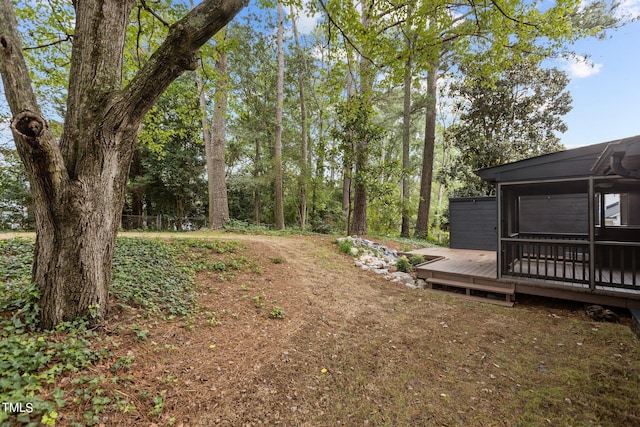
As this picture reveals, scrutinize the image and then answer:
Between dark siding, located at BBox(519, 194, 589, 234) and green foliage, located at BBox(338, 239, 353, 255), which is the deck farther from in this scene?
dark siding, located at BBox(519, 194, 589, 234)

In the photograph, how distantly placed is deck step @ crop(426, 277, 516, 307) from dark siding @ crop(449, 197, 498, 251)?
15.1 ft

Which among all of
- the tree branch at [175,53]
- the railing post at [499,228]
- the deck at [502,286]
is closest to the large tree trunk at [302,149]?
the deck at [502,286]

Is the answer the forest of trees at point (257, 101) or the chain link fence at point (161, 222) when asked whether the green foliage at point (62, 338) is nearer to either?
the forest of trees at point (257, 101)

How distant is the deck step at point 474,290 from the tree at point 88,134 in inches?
222

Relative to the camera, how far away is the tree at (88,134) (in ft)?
7.30

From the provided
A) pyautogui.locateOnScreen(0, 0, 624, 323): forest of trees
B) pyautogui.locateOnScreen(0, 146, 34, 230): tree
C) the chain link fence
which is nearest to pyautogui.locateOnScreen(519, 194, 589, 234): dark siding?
Result: pyautogui.locateOnScreen(0, 0, 624, 323): forest of trees

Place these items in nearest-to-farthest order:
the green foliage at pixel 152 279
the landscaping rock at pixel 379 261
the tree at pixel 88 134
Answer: the tree at pixel 88 134 → the green foliage at pixel 152 279 → the landscaping rock at pixel 379 261

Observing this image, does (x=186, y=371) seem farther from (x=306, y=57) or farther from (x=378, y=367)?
(x=306, y=57)

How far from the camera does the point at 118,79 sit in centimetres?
260

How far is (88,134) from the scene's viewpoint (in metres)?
2.38

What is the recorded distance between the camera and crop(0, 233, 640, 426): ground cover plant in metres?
1.97

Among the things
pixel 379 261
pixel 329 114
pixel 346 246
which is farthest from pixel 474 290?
pixel 329 114

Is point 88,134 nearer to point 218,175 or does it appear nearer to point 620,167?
point 620,167

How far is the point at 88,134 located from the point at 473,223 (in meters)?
10.6
